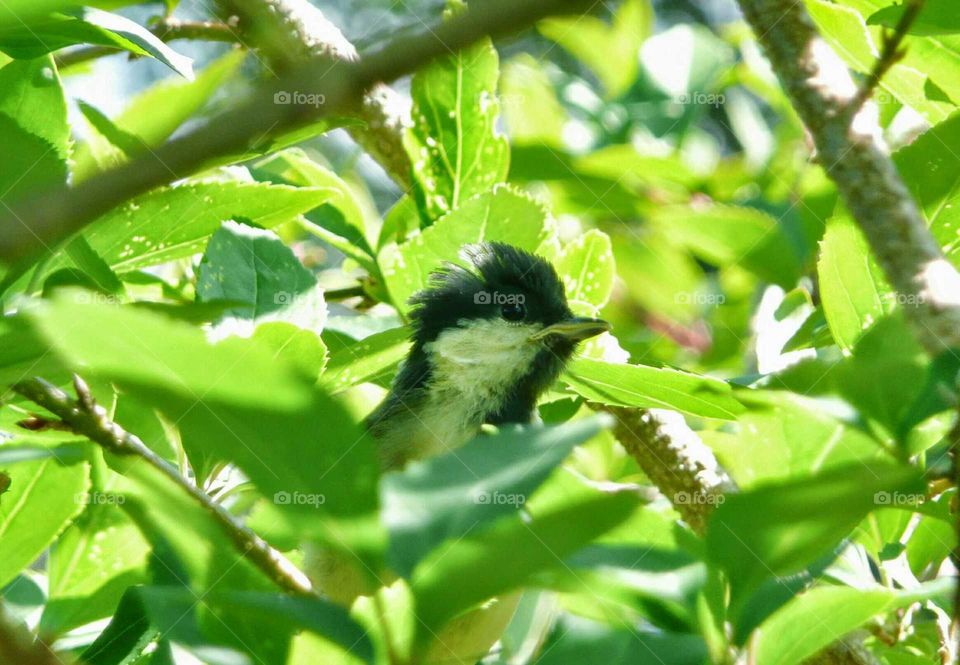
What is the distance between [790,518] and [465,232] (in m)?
1.22

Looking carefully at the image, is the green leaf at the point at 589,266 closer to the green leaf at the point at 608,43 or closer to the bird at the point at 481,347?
the bird at the point at 481,347

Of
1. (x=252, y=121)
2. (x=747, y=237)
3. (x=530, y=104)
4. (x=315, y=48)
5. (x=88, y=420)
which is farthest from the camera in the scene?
(x=530, y=104)

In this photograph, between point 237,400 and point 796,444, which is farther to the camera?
point 796,444

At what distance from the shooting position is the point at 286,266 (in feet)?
5.43

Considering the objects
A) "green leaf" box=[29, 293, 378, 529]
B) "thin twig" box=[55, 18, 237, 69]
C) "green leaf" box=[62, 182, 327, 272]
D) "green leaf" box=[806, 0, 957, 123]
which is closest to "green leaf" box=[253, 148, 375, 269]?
"green leaf" box=[62, 182, 327, 272]

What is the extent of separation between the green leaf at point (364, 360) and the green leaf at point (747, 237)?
1.04m

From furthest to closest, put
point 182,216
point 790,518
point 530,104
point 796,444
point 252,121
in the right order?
point 530,104 → point 182,216 → point 796,444 → point 790,518 → point 252,121

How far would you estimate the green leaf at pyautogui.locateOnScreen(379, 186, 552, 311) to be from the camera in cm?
193

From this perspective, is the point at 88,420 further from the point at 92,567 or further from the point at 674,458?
the point at 674,458

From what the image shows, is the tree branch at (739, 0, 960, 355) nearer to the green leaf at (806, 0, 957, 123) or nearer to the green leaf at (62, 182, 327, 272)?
the green leaf at (806, 0, 957, 123)

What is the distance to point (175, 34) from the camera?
260 cm

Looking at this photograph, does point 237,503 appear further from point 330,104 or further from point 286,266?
point 330,104

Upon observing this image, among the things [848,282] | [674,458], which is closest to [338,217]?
[674,458]

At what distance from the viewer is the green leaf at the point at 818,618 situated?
958 millimetres
